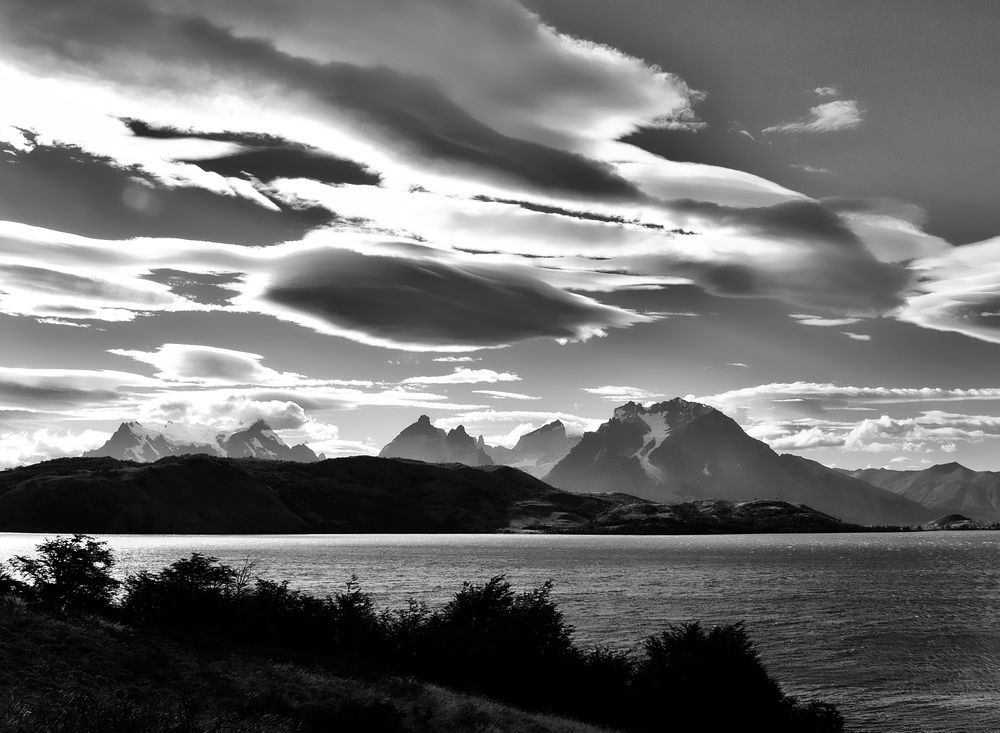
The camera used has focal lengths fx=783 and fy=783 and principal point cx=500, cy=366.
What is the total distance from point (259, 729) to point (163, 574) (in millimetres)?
34535

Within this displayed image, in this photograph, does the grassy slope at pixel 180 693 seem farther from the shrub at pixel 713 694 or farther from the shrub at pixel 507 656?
the shrub at pixel 713 694

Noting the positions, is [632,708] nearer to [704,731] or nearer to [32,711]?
[704,731]

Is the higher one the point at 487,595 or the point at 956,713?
the point at 487,595

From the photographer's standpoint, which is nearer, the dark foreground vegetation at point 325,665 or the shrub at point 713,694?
the dark foreground vegetation at point 325,665

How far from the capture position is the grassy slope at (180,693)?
1057 inches

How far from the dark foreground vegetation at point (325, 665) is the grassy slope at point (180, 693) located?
0.13 metres

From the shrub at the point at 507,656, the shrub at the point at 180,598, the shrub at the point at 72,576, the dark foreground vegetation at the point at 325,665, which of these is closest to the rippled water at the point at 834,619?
the dark foreground vegetation at the point at 325,665

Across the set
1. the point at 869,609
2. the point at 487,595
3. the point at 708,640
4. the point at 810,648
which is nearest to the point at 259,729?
the point at 708,640

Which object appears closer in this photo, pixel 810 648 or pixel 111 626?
pixel 111 626

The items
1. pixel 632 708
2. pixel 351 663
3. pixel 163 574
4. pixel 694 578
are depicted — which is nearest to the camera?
pixel 351 663

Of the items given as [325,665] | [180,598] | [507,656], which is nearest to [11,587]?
[180,598]

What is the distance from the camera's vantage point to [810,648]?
294 feet

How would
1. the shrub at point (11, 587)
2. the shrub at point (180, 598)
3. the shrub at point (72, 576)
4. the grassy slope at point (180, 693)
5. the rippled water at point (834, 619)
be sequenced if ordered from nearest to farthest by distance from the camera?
the grassy slope at point (180, 693) → the shrub at point (11, 587) → the shrub at point (72, 576) → the shrub at point (180, 598) → the rippled water at point (834, 619)

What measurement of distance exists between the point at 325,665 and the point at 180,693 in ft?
43.3
